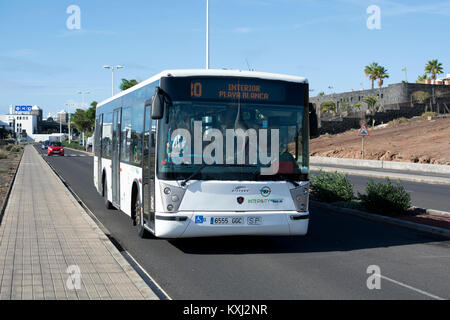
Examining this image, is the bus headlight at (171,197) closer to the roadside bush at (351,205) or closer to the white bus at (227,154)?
the white bus at (227,154)

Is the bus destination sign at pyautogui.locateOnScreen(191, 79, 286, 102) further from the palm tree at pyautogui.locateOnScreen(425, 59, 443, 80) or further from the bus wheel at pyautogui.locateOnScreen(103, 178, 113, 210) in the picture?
the palm tree at pyautogui.locateOnScreen(425, 59, 443, 80)

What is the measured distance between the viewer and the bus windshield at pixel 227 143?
29.3 feet

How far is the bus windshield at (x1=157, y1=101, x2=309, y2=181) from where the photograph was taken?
895cm

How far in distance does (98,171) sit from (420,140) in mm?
37774

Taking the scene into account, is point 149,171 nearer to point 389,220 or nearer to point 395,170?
point 389,220

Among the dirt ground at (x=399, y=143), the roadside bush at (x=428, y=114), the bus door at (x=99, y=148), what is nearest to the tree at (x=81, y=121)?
the dirt ground at (x=399, y=143)

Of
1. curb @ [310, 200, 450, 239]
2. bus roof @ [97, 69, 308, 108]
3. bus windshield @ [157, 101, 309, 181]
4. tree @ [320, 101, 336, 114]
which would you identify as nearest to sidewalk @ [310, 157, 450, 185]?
curb @ [310, 200, 450, 239]

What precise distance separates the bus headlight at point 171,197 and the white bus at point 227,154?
0.05 feet

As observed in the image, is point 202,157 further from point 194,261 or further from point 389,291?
point 389,291

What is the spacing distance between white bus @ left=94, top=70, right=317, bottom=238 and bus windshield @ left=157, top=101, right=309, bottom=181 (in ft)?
0.05

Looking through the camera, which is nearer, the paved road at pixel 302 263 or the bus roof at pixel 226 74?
the paved road at pixel 302 263
